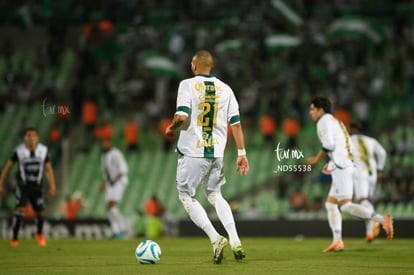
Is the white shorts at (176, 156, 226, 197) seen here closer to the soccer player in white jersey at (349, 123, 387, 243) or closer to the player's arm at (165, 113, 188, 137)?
the player's arm at (165, 113, 188, 137)

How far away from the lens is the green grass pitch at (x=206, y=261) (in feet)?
39.5

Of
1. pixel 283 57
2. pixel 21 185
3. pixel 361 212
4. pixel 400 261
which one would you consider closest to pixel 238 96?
pixel 283 57

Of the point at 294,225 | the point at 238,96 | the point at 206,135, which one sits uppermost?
the point at 238,96

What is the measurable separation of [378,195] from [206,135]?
13.9m

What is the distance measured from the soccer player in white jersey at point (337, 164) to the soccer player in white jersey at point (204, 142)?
3.50 m

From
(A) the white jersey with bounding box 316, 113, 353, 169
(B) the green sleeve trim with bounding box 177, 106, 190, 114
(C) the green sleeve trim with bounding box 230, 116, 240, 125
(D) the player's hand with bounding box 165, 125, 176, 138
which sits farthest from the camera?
(A) the white jersey with bounding box 316, 113, 353, 169

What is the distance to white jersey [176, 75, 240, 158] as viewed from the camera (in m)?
13.2

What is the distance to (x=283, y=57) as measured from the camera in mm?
32312

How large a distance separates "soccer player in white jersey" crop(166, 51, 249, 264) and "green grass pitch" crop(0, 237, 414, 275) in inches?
29.5

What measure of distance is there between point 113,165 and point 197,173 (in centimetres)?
1178

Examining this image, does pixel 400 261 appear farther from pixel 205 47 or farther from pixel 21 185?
pixel 205 47

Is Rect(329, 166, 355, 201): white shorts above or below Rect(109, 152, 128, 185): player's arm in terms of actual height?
below

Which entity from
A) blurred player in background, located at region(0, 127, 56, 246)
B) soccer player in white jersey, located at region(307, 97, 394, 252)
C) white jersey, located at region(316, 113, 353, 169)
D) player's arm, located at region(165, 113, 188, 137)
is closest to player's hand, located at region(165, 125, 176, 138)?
player's arm, located at region(165, 113, 188, 137)

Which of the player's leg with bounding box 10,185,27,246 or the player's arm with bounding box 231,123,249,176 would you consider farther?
the player's leg with bounding box 10,185,27,246
